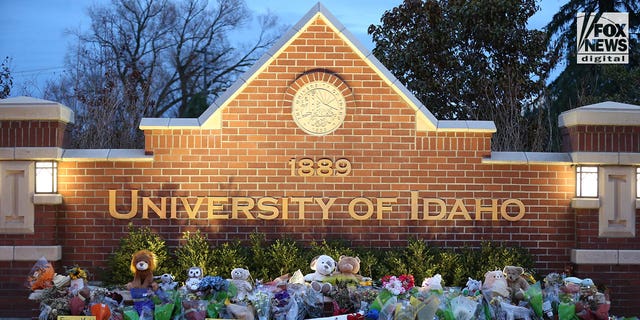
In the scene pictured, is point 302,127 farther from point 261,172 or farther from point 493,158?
point 493,158

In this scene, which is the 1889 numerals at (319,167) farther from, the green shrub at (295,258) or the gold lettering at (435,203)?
the gold lettering at (435,203)

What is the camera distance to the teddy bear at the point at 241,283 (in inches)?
333

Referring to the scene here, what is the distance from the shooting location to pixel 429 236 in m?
10.8

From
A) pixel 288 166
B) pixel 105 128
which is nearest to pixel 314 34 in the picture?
pixel 288 166

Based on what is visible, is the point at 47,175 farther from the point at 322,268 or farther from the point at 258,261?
the point at 322,268

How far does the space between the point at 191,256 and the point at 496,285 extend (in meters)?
3.68

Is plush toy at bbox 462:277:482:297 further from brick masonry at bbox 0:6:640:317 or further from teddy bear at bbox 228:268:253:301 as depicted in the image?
teddy bear at bbox 228:268:253:301

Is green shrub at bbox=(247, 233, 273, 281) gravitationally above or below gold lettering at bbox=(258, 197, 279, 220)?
below

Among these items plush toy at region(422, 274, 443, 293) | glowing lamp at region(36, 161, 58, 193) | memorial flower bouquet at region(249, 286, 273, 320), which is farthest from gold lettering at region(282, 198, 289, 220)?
glowing lamp at region(36, 161, 58, 193)

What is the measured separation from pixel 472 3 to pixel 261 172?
40.8ft

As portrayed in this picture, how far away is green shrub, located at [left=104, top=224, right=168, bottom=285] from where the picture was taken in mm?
10336

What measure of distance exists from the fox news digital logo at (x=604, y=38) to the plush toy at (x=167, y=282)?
50.1ft

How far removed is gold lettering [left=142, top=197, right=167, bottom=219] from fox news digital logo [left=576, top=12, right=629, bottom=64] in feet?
47.2

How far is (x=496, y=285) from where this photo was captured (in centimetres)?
892
